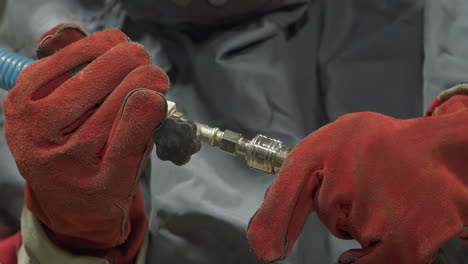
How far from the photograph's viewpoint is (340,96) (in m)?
0.57

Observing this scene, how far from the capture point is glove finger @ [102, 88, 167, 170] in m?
0.38

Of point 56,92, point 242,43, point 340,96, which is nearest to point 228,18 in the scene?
point 242,43

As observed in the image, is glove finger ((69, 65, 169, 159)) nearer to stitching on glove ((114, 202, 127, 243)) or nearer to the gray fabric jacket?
stitching on glove ((114, 202, 127, 243))

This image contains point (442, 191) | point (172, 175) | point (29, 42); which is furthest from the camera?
point (29, 42)

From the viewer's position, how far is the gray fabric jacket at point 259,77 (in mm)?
520

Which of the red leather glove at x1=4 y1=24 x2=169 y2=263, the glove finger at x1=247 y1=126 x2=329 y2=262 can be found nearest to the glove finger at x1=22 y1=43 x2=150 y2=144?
the red leather glove at x1=4 y1=24 x2=169 y2=263

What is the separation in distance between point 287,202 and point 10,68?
0.30 metres

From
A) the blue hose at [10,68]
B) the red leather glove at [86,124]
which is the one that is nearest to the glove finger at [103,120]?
the red leather glove at [86,124]

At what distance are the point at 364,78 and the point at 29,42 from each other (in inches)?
17.0

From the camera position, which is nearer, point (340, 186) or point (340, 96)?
point (340, 186)

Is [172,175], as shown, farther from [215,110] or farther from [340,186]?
[340,186]

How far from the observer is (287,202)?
1.15 feet

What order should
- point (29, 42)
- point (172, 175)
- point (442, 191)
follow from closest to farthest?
point (442, 191)
point (172, 175)
point (29, 42)

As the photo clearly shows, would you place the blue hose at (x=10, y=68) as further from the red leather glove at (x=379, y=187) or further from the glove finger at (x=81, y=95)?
the red leather glove at (x=379, y=187)
